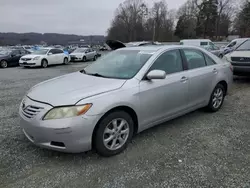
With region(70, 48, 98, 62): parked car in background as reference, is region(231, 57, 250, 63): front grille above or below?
above

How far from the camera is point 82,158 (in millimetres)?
2936

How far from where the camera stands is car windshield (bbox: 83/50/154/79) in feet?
10.9

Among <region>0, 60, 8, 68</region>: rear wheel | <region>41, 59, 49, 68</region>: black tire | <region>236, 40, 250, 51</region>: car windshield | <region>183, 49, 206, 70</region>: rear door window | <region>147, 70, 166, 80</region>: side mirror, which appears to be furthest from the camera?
<region>41, 59, 49, 68</region>: black tire

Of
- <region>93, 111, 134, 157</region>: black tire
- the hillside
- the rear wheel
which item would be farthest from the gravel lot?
the hillside

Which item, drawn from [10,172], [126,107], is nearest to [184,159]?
[126,107]

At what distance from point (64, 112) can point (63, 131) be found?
22 cm

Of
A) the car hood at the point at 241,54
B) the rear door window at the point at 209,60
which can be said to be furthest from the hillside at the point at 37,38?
the rear door window at the point at 209,60

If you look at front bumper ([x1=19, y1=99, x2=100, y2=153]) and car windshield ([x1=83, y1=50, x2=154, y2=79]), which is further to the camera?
car windshield ([x1=83, y1=50, x2=154, y2=79])

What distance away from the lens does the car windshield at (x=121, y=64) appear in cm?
334

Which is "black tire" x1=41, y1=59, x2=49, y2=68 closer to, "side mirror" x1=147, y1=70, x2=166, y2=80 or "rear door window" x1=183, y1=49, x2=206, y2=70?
"rear door window" x1=183, y1=49, x2=206, y2=70

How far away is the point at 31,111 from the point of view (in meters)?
2.73

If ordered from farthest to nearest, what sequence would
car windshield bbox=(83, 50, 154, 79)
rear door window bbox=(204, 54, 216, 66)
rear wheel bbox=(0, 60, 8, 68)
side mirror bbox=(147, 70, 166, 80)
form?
rear wheel bbox=(0, 60, 8, 68), rear door window bbox=(204, 54, 216, 66), car windshield bbox=(83, 50, 154, 79), side mirror bbox=(147, 70, 166, 80)

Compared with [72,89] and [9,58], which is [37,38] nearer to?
[9,58]

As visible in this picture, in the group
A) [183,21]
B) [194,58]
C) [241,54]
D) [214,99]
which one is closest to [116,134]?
[194,58]
